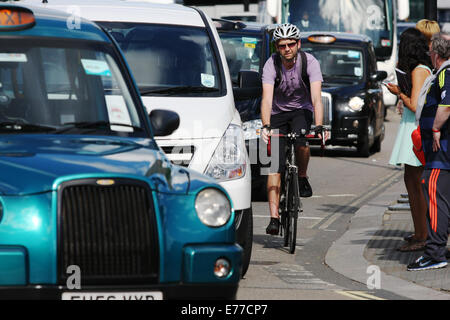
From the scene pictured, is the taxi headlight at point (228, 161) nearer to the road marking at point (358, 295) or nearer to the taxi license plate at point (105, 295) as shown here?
the road marking at point (358, 295)

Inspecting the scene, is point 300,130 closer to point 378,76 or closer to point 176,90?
point 176,90

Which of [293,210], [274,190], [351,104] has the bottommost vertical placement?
[351,104]

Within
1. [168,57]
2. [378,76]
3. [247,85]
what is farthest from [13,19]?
[378,76]

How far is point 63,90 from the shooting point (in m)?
6.74

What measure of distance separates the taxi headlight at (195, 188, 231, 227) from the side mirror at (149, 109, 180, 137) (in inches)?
46.6

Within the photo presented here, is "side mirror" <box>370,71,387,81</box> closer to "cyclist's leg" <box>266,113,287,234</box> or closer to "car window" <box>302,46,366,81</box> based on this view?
"car window" <box>302,46,366,81</box>

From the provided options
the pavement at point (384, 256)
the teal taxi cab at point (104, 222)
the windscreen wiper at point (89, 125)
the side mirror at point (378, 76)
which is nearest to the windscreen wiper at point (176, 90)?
the pavement at point (384, 256)

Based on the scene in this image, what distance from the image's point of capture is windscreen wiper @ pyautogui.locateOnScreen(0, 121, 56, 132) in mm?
6305

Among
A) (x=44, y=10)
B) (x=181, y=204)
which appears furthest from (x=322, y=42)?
(x=181, y=204)

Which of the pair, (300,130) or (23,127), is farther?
(300,130)

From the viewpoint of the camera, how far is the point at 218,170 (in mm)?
8305

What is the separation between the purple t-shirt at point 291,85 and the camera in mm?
10117

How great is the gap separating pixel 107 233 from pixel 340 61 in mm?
15752

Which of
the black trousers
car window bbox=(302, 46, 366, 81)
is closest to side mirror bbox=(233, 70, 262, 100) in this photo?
the black trousers
